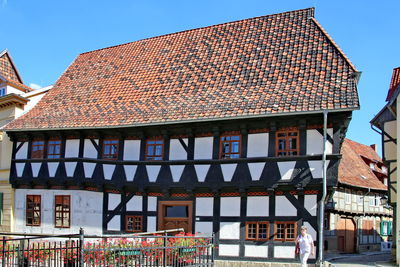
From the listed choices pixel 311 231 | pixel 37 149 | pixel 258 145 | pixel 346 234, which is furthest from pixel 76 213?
pixel 346 234

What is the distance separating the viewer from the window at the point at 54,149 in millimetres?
22406

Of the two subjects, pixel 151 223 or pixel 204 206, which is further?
pixel 151 223

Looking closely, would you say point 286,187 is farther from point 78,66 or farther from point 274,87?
point 78,66

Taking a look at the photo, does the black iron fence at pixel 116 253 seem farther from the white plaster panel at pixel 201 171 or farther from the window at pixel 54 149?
the window at pixel 54 149

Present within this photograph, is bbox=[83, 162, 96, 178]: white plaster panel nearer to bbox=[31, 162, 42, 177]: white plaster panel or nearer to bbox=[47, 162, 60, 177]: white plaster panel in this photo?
bbox=[47, 162, 60, 177]: white plaster panel

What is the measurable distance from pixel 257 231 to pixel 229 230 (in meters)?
1.07

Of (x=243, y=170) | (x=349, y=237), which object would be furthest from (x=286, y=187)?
(x=349, y=237)

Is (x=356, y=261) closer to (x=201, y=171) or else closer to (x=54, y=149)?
(x=201, y=171)

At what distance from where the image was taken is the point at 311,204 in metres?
17.7

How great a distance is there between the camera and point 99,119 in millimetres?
21297

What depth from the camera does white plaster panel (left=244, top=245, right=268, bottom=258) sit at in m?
18.1

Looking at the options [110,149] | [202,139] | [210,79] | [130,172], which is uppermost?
[210,79]

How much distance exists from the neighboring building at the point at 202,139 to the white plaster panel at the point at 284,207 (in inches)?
1.5

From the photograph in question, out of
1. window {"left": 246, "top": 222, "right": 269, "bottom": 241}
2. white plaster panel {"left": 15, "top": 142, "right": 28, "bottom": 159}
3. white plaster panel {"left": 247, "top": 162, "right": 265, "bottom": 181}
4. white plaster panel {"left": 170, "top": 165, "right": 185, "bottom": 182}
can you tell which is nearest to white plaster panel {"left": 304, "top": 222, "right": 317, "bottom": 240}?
window {"left": 246, "top": 222, "right": 269, "bottom": 241}
